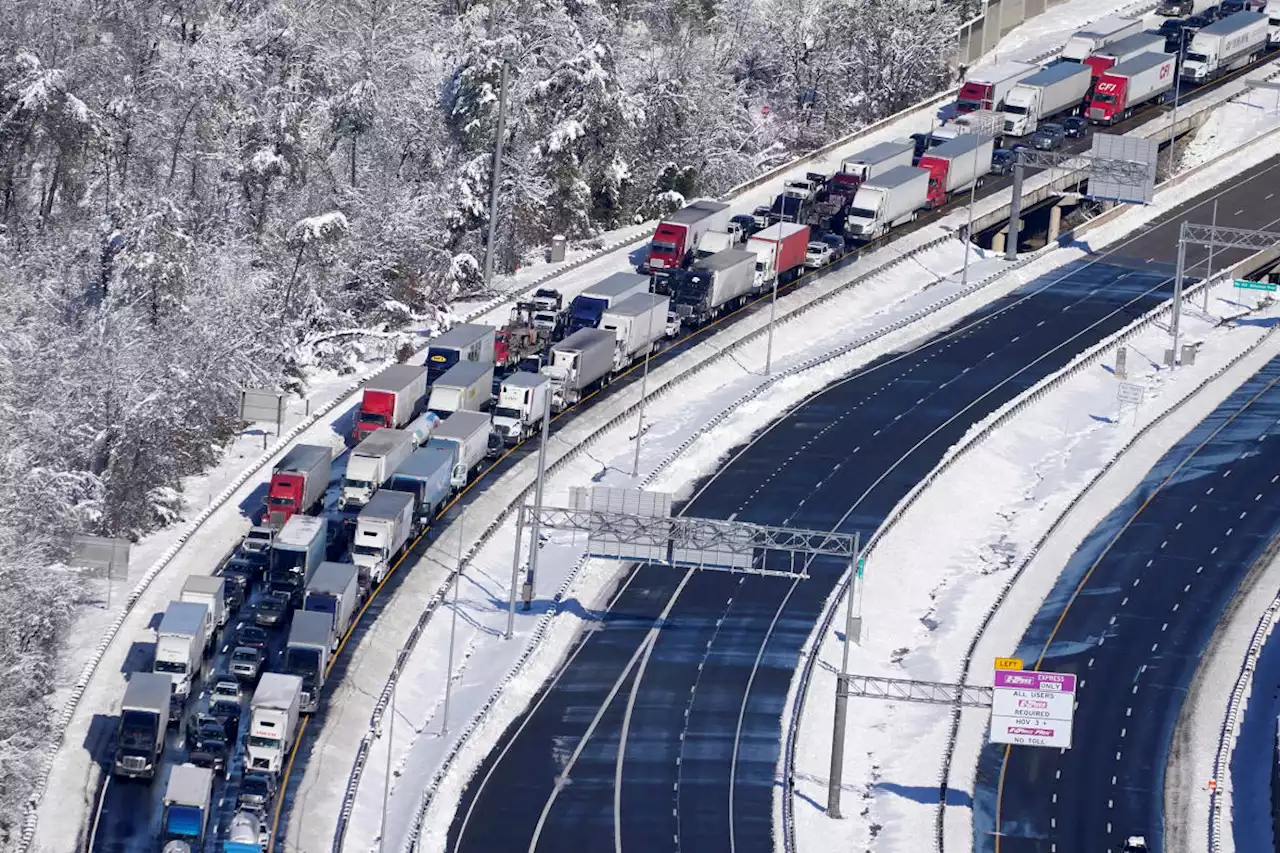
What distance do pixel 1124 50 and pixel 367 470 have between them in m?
79.4

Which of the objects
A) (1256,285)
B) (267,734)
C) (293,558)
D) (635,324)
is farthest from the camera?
(1256,285)

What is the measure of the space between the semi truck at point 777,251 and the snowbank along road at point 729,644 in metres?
7.70

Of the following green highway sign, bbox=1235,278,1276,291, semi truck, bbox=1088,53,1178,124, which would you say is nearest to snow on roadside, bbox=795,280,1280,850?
green highway sign, bbox=1235,278,1276,291

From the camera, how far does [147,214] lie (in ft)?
406

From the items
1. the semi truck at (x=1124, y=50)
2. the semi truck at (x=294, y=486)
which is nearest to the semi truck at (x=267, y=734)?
the semi truck at (x=294, y=486)

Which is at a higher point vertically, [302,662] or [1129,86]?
[1129,86]

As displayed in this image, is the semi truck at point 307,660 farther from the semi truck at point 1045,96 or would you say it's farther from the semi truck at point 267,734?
the semi truck at point 1045,96

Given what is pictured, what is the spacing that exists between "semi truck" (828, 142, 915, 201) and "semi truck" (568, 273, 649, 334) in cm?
1937

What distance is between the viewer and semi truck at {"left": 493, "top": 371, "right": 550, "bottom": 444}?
11250cm

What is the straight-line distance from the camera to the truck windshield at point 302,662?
299 feet

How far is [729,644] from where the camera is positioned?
3991 inches

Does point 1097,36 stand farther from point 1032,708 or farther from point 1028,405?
point 1032,708

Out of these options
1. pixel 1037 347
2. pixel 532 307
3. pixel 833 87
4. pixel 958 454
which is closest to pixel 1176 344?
pixel 1037 347

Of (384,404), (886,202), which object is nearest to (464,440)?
(384,404)
